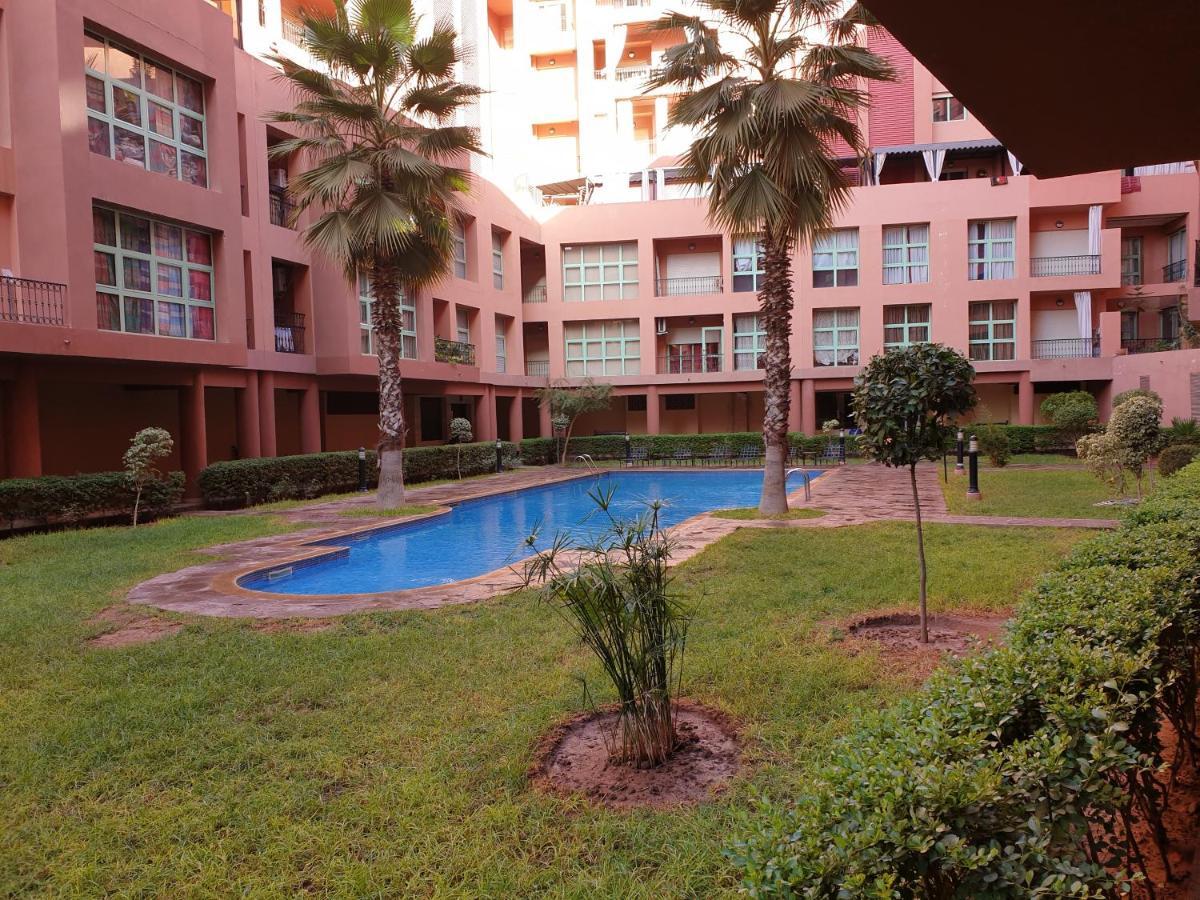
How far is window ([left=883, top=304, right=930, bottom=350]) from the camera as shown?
2823 cm

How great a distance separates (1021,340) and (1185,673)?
90.0ft

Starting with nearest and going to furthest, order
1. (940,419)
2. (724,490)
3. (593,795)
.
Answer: (593,795) → (940,419) → (724,490)

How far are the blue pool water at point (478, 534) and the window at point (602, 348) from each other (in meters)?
7.89

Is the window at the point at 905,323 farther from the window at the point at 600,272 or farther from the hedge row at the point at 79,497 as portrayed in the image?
the hedge row at the point at 79,497

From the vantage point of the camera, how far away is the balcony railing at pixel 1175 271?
26.5m

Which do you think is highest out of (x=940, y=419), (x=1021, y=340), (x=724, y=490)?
(x=1021, y=340)

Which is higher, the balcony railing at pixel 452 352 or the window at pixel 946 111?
the window at pixel 946 111

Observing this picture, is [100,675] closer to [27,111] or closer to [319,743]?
[319,743]

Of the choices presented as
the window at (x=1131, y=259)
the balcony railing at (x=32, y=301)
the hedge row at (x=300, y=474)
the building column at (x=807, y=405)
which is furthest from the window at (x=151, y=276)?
the window at (x=1131, y=259)

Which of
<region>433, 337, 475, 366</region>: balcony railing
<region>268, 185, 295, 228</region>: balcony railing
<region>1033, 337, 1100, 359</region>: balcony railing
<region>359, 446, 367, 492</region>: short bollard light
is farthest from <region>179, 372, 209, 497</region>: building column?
<region>1033, 337, 1100, 359</region>: balcony railing

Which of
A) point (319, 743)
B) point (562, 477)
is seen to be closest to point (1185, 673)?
point (319, 743)

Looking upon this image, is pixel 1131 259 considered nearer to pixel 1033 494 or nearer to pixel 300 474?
pixel 1033 494

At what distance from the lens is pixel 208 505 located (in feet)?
54.3

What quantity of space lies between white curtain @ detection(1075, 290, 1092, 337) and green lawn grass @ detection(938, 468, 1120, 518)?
9.76 metres
